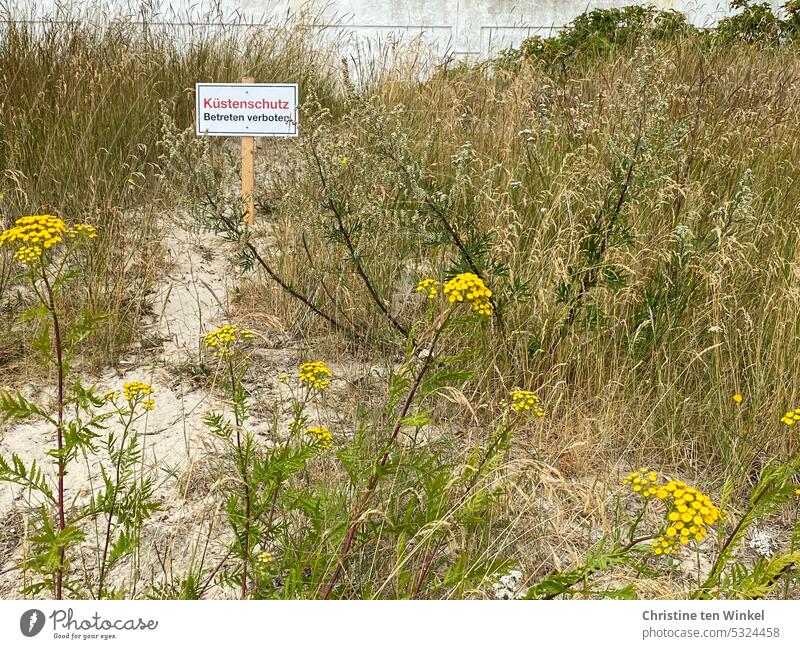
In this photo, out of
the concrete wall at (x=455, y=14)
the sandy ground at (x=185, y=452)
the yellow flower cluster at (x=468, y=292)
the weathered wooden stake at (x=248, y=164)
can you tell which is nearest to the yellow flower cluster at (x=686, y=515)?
the sandy ground at (x=185, y=452)

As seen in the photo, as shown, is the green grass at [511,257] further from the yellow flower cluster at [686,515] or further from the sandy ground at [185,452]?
the yellow flower cluster at [686,515]

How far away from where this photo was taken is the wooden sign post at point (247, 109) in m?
4.04

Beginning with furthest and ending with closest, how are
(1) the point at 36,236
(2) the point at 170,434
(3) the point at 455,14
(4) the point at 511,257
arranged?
(3) the point at 455,14, (4) the point at 511,257, (2) the point at 170,434, (1) the point at 36,236

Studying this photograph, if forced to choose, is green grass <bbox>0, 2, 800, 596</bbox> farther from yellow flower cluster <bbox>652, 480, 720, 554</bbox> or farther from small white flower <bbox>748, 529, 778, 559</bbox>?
yellow flower cluster <bbox>652, 480, 720, 554</bbox>

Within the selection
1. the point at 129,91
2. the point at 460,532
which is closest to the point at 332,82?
the point at 129,91

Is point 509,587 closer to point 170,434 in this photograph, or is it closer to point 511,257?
point 170,434

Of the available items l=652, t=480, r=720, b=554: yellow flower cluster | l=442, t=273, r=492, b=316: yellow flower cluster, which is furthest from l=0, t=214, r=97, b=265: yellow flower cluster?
l=652, t=480, r=720, b=554: yellow flower cluster

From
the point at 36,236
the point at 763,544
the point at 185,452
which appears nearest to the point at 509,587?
the point at 763,544

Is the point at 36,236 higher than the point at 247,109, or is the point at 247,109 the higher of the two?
the point at 247,109

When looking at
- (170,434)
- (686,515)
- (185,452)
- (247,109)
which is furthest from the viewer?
(247,109)

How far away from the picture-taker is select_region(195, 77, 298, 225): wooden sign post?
404 centimetres

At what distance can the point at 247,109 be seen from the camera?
4074 millimetres
